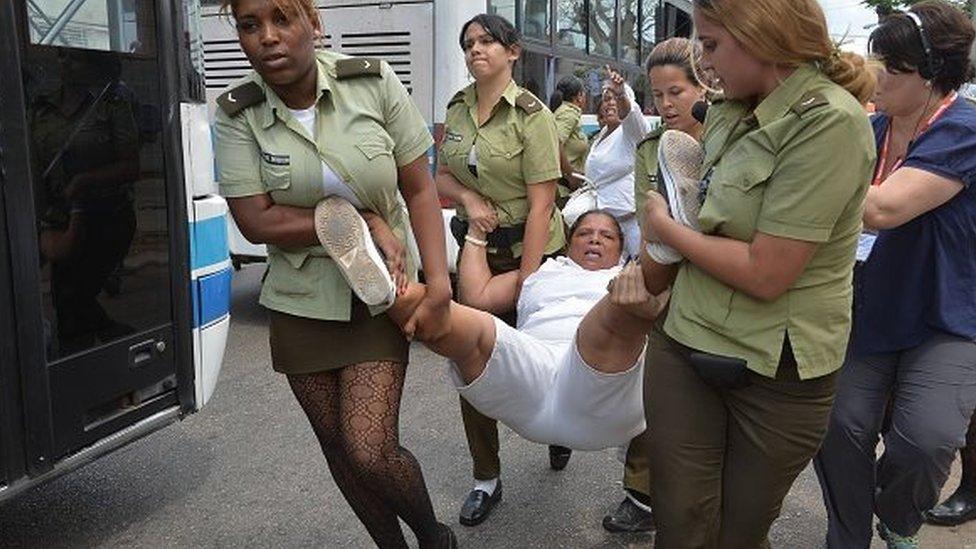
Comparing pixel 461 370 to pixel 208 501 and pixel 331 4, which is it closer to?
pixel 208 501

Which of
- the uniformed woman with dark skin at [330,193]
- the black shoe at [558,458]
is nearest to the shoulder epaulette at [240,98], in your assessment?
the uniformed woman with dark skin at [330,193]

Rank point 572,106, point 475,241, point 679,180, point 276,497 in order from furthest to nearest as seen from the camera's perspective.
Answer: point 572,106, point 276,497, point 475,241, point 679,180

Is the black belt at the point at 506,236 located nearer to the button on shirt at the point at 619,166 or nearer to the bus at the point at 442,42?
the button on shirt at the point at 619,166

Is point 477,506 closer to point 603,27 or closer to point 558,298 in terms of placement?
point 558,298

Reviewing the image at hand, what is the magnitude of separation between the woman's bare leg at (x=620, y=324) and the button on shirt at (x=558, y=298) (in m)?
0.43

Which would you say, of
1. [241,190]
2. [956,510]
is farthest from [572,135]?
[241,190]

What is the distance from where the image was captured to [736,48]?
1.72m

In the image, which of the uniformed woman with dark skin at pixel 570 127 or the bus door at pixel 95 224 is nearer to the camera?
the bus door at pixel 95 224

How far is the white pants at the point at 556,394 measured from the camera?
237 centimetres

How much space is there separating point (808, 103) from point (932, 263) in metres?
0.95

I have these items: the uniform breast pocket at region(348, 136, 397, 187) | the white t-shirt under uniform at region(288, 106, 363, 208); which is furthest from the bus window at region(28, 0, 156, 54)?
the uniform breast pocket at region(348, 136, 397, 187)

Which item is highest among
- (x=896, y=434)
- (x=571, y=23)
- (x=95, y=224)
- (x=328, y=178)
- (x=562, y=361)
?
(x=571, y=23)

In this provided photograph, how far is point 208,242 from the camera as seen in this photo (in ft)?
10.3

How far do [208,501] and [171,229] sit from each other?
107 centimetres
